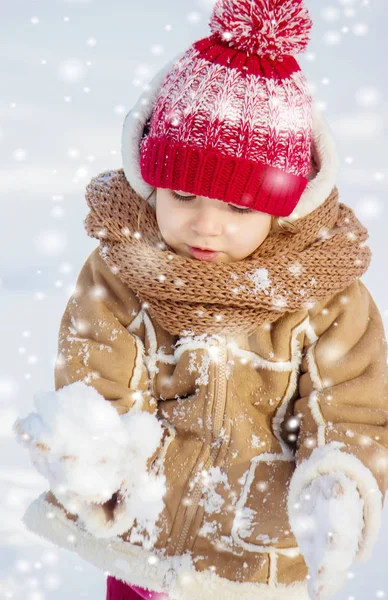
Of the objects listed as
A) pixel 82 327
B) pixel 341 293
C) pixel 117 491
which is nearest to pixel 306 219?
pixel 341 293

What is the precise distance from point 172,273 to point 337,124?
1133 millimetres

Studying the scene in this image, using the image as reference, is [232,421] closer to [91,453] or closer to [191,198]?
[91,453]

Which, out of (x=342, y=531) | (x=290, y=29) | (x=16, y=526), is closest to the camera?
(x=342, y=531)

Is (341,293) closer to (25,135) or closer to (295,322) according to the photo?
(295,322)

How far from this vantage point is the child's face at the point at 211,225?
1.32m

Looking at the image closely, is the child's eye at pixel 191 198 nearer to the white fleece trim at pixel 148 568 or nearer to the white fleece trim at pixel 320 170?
the white fleece trim at pixel 320 170

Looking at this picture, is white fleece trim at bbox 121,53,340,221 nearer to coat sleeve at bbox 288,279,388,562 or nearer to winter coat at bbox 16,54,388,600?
winter coat at bbox 16,54,388,600

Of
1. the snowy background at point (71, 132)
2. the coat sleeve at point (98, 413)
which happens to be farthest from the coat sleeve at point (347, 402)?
the snowy background at point (71, 132)

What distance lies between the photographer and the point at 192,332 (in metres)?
1.39

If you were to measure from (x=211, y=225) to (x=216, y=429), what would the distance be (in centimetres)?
34

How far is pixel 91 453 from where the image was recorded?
127cm

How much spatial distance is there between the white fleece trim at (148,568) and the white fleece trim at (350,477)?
0.18m

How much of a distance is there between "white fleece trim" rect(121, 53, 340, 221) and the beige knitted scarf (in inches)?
0.8

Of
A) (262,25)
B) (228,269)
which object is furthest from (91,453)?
(262,25)
